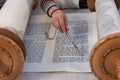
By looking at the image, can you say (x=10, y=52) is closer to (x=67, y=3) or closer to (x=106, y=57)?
(x=106, y=57)

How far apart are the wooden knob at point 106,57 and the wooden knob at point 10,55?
16 centimetres

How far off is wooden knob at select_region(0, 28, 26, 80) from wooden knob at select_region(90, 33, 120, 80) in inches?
6.1

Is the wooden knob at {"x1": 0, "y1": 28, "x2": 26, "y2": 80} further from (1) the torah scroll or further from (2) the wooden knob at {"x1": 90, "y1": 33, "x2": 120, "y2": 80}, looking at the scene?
(2) the wooden knob at {"x1": 90, "y1": 33, "x2": 120, "y2": 80}

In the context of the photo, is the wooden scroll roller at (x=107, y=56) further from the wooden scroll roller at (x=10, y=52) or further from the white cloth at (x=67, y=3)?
the white cloth at (x=67, y=3)

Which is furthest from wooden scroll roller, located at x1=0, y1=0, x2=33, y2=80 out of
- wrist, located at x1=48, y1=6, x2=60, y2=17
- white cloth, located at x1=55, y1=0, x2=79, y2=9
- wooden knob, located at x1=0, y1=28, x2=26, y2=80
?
white cloth, located at x1=55, y1=0, x2=79, y2=9

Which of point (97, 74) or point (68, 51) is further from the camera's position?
point (68, 51)

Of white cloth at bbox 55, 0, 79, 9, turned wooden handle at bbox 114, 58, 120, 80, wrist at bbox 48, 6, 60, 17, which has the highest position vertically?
turned wooden handle at bbox 114, 58, 120, 80

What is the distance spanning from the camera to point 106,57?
524 millimetres

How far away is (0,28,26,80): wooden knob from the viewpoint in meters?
0.53

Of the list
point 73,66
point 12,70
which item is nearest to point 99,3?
point 73,66

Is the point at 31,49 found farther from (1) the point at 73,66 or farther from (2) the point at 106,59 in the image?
(2) the point at 106,59

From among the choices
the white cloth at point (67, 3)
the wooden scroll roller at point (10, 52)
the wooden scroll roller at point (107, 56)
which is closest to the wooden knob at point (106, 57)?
the wooden scroll roller at point (107, 56)

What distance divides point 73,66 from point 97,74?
0.11 m

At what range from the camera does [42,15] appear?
873 mm
